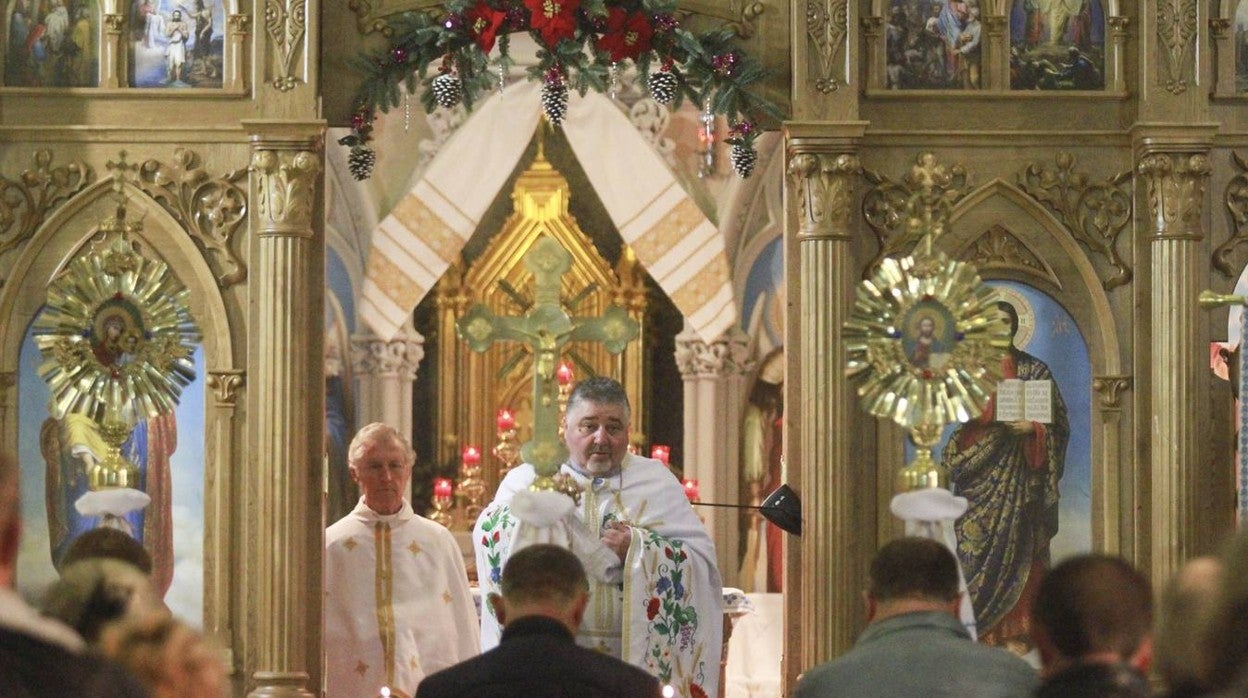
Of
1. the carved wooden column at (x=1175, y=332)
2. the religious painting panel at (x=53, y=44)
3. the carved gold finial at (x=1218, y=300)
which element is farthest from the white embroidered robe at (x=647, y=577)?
the religious painting panel at (x=53, y=44)

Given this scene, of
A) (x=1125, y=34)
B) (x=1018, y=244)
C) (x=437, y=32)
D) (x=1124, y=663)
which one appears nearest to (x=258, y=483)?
(x=437, y=32)

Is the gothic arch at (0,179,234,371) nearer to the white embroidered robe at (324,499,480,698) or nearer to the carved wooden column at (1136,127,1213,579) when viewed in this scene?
the white embroidered robe at (324,499,480,698)

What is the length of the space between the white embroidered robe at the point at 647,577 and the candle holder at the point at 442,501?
5.28 meters

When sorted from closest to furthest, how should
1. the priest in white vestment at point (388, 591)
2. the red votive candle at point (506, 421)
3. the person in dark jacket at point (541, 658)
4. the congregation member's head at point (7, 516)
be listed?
the congregation member's head at point (7, 516) → the person in dark jacket at point (541, 658) → the priest in white vestment at point (388, 591) → the red votive candle at point (506, 421)

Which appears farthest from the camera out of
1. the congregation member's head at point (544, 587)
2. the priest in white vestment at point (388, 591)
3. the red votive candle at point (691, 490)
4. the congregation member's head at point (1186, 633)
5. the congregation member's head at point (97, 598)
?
the red votive candle at point (691, 490)

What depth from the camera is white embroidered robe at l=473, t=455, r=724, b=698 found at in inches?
408

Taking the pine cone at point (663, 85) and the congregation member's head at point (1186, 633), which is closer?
the congregation member's head at point (1186, 633)

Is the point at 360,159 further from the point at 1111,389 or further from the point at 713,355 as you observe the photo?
the point at 713,355

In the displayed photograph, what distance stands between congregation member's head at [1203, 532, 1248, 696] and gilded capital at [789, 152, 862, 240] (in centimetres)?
633

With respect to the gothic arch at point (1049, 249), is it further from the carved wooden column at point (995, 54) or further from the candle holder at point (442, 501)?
the candle holder at point (442, 501)

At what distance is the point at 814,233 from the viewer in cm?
1075

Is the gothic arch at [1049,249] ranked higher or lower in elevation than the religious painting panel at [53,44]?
lower

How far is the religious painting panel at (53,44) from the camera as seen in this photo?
10922 millimetres

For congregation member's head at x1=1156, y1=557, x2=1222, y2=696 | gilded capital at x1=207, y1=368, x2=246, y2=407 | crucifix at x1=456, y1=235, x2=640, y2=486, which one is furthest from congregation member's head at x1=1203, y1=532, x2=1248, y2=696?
gilded capital at x1=207, y1=368, x2=246, y2=407
